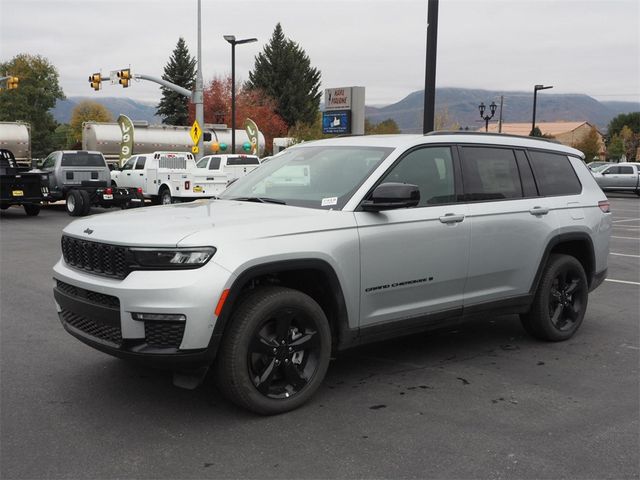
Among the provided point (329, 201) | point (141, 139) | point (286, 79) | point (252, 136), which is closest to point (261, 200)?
point (329, 201)

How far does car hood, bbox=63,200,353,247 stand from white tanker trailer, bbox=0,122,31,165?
1466 inches

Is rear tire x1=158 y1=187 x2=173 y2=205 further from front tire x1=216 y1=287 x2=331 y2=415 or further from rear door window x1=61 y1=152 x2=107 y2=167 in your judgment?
front tire x1=216 y1=287 x2=331 y2=415

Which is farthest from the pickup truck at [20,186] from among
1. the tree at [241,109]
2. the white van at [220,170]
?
the tree at [241,109]

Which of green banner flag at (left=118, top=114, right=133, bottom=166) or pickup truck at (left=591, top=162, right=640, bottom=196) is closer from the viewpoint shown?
pickup truck at (left=591, top=162, right=640, bottom=196)

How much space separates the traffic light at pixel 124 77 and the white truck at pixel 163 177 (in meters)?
5.91

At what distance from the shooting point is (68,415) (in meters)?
4.23

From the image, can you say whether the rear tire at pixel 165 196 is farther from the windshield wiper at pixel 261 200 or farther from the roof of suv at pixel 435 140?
the windshield wiper at pixel 261 200

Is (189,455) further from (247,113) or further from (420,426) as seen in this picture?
(247,113)

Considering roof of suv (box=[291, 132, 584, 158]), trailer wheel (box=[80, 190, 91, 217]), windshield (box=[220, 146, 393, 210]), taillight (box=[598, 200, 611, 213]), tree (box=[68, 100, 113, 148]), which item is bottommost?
trailer wheel (box=[80, 190, 91, 217])

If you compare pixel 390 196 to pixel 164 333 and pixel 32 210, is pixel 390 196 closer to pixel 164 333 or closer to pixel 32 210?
pixel 164 333

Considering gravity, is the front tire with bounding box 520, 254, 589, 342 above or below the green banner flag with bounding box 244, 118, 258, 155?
below

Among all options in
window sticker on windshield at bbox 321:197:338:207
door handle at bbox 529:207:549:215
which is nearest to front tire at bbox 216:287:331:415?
window sticker on windshield at bbox 321:197:338:207

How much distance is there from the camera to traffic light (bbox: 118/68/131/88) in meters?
28.7

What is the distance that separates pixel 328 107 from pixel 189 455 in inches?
739
